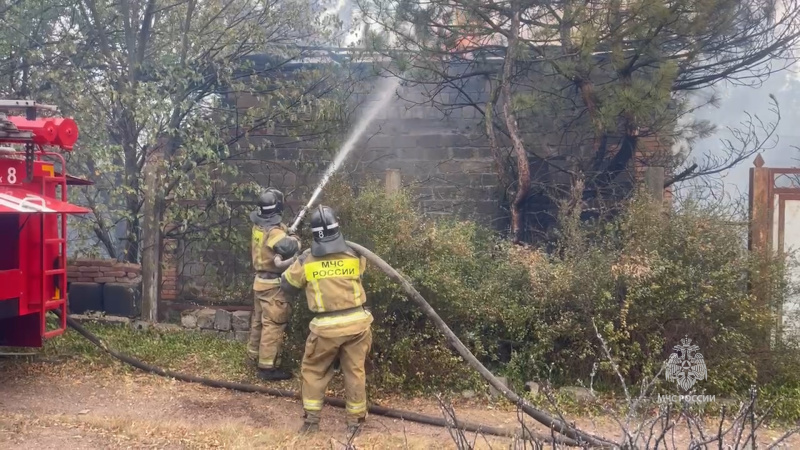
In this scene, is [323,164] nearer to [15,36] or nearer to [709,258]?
[15,36]

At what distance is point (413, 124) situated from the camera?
9.85 m

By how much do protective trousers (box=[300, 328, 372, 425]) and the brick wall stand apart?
3755mm

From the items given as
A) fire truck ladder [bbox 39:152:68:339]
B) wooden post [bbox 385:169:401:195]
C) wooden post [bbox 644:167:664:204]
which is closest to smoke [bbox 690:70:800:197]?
wooden post [bbox 644:167:664:204]

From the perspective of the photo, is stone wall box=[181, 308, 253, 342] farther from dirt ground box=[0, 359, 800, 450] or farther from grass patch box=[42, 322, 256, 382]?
dirt ground box=[0, 359, 800, 450]

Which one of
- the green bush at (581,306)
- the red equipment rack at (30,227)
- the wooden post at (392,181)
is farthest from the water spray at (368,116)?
the red equipment rack at (30,227)

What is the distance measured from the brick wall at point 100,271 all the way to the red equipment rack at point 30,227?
2.03 meters

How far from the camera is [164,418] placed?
5676 millimetres

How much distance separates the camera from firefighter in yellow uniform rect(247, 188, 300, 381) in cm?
660

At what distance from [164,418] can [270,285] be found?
162cm

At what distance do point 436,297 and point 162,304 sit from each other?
378cm

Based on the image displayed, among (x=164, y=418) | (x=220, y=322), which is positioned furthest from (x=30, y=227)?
(x=220, y=322)

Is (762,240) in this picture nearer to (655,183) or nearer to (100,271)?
(655,183)

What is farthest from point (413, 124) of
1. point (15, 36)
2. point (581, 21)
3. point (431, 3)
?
point (15, 36)

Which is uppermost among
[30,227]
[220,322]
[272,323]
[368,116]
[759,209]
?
[368,116]
